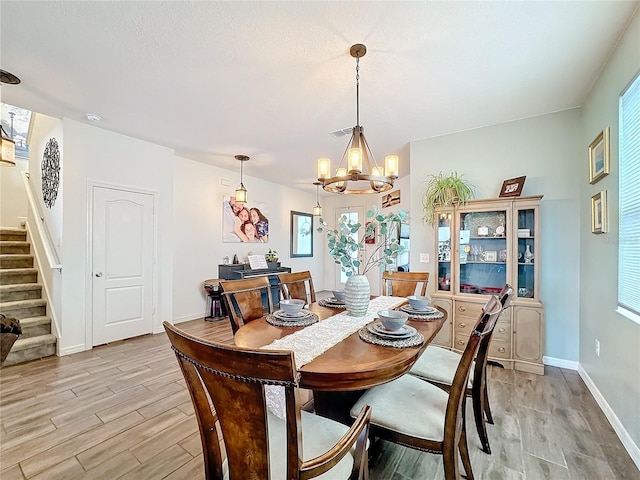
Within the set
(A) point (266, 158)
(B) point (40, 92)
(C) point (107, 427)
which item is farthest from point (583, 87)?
(B) point (40, 92)

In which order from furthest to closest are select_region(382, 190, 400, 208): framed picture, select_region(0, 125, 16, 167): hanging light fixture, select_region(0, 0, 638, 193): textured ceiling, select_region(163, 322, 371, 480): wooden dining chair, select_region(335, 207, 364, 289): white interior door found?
select_region(335, 207, 364, 289): white interior door
select_region(382, 190, 400, 208): framed picture
select_region(0, 125, 16, 167): hanging light fixture
select_region(0, 0, 638, 193): textured ceiling
select_region(163, 322, 371, 480): wooden dining chair

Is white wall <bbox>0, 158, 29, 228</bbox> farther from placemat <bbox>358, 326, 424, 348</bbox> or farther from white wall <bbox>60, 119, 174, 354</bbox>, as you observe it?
placemat <bbox>358, 326, 424, 348</bbox>

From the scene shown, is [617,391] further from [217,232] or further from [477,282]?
[217,232]

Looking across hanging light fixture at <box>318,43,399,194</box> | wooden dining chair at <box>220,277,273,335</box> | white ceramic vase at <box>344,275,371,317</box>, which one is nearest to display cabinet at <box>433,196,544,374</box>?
hanging light fixture at <box>318,43,399,194</box>

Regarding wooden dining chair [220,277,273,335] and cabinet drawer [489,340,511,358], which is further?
cabinet drawer [489,340,511,358]

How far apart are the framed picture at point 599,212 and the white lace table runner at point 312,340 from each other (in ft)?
6.45

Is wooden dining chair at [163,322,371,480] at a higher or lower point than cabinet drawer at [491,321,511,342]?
higher

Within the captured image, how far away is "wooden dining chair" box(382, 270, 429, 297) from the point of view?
3014 millimetres

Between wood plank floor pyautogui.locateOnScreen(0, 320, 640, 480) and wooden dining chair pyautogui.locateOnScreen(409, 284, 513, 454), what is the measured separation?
0.58 ft

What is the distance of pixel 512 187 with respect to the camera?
324cm

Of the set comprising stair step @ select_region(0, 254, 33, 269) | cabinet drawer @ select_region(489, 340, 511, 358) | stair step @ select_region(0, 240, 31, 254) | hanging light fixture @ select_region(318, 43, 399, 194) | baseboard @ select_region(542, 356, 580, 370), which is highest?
hanging light fixture @ select_region(318, 43, 399, 194)

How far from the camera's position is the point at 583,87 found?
266 centimetres

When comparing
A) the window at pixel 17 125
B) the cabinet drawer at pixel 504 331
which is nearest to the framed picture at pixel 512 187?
the cabinet drawer at pixel 504 331

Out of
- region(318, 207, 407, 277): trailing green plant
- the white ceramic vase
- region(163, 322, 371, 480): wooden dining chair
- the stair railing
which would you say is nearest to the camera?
A: region(163, 322, 371, 480): wooden dining chair
